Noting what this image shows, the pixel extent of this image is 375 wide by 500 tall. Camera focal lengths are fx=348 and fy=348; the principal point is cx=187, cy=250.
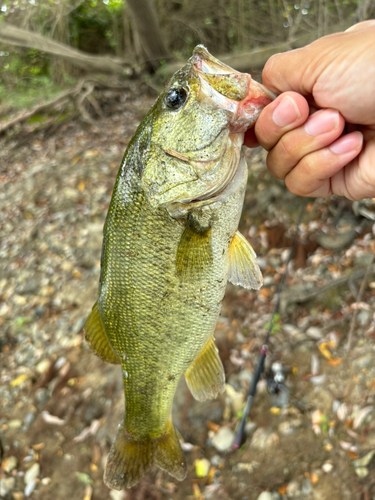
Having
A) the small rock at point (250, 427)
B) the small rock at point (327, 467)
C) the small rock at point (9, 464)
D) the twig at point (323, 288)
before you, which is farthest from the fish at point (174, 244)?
the small rock at point (9, 464)

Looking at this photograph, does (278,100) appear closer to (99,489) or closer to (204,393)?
(204,393)

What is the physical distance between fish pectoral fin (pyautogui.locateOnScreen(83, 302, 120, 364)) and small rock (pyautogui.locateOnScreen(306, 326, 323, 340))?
6.76 ft

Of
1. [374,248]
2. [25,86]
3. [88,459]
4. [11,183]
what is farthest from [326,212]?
[25,86]

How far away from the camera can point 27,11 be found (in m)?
8.56

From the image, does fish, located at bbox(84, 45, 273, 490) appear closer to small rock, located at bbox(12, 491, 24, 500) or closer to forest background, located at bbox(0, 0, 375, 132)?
small rock, located at bbox(12, 491, 24, 500)

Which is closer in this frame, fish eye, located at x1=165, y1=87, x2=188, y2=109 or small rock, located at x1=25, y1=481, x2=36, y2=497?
fish eye, located at x1=165, y1=87, x2=188, y2=109

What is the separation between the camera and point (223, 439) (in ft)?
9.71

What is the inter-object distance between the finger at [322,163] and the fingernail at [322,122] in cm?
10

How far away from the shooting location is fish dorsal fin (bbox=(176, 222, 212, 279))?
5.22 feet

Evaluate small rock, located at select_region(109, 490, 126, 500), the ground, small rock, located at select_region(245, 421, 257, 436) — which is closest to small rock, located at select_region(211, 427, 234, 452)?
the ground

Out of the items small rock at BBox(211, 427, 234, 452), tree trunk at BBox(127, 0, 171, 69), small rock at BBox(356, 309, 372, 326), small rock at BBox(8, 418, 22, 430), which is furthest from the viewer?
tree trunk at BBox(127, 0, 171, 69)

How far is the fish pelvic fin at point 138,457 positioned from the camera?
1908 mm

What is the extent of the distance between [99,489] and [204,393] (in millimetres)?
1859

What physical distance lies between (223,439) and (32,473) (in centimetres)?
178
